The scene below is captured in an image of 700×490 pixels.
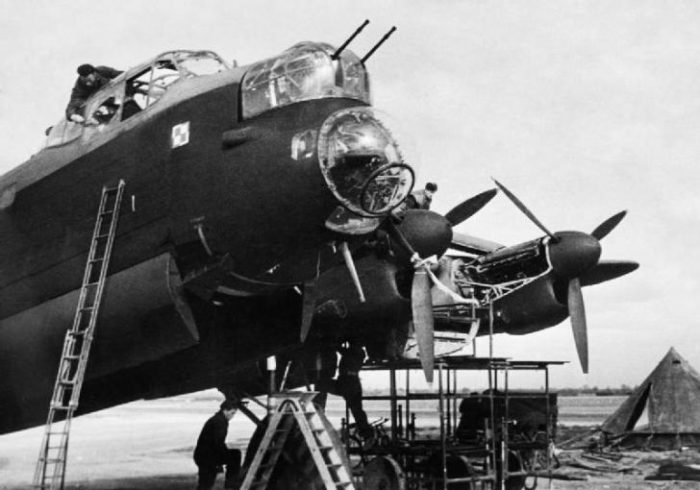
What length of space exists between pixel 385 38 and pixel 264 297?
10.1ft

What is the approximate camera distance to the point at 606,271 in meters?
15.7

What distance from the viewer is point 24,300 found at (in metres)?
8.84

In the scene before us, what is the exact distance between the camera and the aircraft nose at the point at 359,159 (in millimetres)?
6879

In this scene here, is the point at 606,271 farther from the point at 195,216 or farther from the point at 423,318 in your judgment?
the point at 195,216

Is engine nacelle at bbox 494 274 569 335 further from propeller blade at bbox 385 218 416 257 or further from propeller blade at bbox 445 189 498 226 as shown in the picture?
propeller blade at bbox 385 218 416 257

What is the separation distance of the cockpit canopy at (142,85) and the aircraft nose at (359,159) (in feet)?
7.46

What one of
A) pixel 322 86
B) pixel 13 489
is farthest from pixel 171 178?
pixel 13 489

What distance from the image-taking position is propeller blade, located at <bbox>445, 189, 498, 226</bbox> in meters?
14.4

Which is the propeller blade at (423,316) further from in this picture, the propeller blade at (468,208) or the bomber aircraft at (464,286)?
the propeller blade at (468,208)

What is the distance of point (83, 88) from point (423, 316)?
510 cm

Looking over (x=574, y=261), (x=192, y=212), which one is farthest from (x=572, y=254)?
(x=192, y=212)

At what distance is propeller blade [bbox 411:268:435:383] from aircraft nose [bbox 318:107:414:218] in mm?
4160

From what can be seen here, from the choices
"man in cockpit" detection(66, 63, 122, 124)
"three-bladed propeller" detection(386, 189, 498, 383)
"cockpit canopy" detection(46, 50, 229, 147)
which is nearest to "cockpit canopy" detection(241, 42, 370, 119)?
"cockpit canopy" detection(46, 50, 229, 147)

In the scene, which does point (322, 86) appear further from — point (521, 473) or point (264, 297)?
point (521, 473)
